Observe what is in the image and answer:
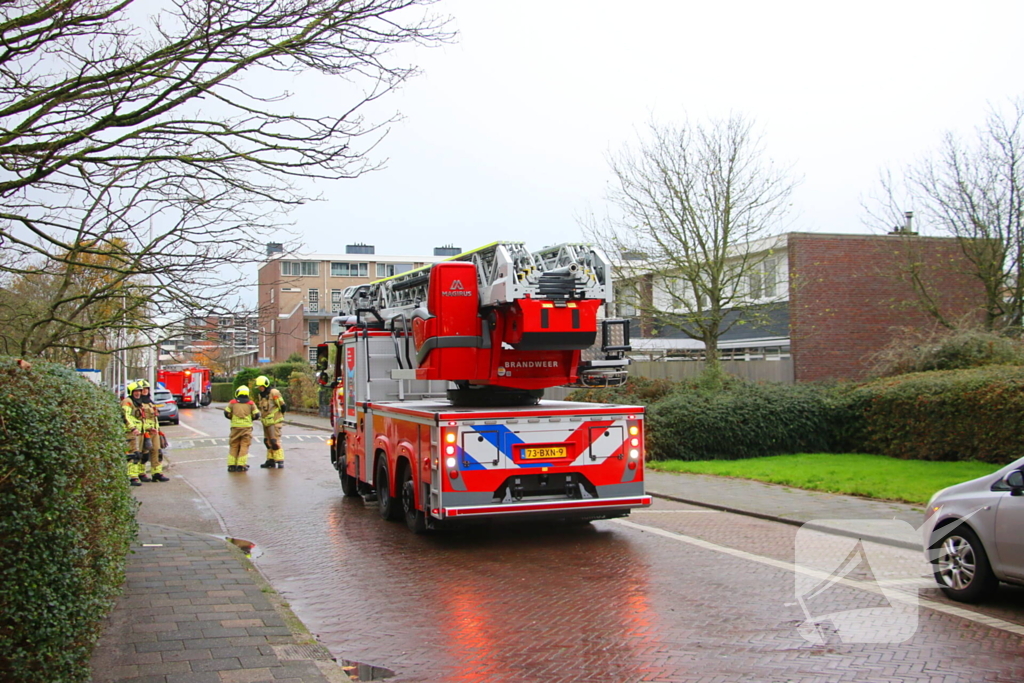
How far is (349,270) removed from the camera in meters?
81.8

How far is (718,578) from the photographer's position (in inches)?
332

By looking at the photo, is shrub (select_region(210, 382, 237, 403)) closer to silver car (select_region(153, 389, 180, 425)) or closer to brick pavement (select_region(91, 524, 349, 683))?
silver car (select_region(153, 389, 180, 425))

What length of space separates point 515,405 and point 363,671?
17.1 ft

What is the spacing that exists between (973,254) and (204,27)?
25.3 m

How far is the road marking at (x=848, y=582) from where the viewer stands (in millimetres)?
6793

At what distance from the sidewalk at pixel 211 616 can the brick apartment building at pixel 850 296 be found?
18783mm

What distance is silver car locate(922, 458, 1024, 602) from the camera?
6.79 meters

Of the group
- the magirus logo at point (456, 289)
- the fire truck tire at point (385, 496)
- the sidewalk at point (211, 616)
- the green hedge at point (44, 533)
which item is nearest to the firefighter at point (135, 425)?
the sidewalk at point (211, 616)

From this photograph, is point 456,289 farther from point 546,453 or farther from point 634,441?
point 634,441

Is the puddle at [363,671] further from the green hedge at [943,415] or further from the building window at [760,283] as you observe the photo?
the building window at [760,283]

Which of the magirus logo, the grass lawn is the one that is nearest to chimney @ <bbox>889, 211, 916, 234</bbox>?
the grass lawn

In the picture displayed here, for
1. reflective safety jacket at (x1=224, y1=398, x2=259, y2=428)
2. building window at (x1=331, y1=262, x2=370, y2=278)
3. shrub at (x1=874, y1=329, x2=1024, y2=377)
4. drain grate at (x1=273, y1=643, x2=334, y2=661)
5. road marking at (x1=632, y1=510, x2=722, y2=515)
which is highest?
building window at (x1=331, y1=262, x2=370, y2=278)

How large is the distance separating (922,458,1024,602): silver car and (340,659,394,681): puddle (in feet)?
15.4

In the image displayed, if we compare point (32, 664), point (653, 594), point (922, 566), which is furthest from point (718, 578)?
point (32, 664)
